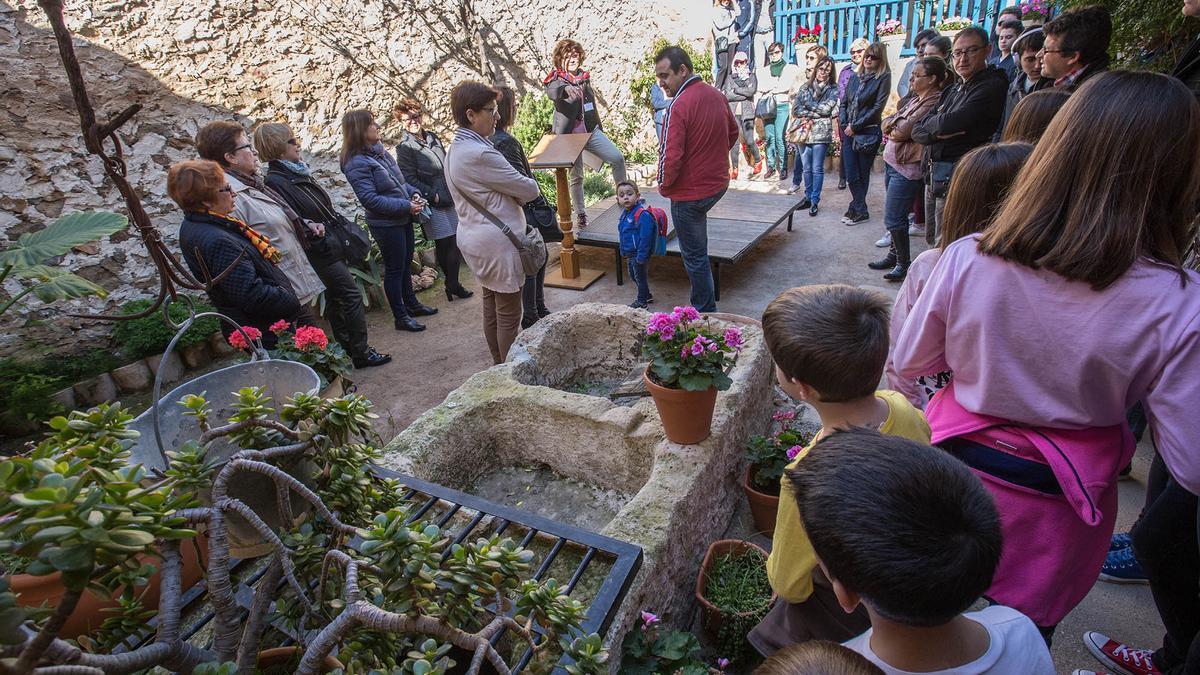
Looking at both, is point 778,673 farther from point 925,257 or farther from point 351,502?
point 925,257

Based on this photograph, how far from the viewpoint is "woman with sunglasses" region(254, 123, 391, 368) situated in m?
3.97

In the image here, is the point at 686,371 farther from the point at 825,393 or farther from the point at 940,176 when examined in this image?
the point at 940,176

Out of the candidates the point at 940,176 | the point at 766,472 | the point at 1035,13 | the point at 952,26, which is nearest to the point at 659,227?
the point at 940,176

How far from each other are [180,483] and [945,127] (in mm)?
4692

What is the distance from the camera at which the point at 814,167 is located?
6.79 m

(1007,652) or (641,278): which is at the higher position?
(1007,652)

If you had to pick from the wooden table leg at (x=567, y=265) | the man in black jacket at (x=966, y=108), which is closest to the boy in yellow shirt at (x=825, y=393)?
the man in black jacket at (x=966, y=108)

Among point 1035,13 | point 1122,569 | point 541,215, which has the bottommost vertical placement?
point 1122,569

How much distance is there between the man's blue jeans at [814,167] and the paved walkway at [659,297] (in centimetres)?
25

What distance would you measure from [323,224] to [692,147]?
2.54 meters

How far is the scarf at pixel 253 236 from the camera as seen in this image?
320cm

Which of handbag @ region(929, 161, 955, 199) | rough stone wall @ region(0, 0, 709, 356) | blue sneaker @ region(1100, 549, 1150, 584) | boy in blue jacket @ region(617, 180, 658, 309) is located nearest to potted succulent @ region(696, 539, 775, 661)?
blue sneaker @ region(1100, 549, 1150, 584)

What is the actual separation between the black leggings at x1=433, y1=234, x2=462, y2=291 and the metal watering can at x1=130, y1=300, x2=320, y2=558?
3.53m

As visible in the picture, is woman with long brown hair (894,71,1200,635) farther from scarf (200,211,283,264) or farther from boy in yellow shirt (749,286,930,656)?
scarf (200,211,283,264)
